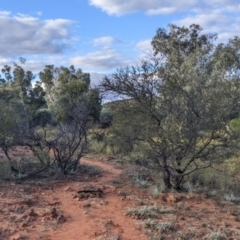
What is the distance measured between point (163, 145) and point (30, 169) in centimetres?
438

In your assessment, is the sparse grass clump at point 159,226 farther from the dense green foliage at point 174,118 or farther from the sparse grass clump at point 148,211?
the dense green foliage at point 174,118

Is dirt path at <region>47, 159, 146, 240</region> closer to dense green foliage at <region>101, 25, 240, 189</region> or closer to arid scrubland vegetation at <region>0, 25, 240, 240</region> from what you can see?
arid scrubland vegetation at <region>0, 25, 240, 240</region>

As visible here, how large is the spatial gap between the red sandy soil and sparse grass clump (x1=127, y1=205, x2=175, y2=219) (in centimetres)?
12

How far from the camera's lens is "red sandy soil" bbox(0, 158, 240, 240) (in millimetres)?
6543

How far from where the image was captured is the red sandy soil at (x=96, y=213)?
21.5 feet

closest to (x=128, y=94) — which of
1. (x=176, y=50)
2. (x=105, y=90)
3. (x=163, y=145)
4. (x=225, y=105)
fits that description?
(x=105, y=90)

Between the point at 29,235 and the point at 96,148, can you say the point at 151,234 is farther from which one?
the point at 96,148

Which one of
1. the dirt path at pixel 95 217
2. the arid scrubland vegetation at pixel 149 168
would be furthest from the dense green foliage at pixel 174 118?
the dirt path at pixel 95 217

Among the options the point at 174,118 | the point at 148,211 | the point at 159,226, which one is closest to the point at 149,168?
the point at 174,118

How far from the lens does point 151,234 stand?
21.2 feet

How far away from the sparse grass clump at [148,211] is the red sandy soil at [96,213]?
0.12 meters

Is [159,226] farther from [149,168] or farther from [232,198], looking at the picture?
[149,168]

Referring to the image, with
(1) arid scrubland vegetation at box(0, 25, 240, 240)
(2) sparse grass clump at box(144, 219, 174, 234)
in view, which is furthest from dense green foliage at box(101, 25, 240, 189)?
(2) sparse grass clump at box(144, 219, 174, 234)

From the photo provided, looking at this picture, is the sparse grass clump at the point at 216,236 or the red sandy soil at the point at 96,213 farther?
the red sandy soil at the point at 96,213
